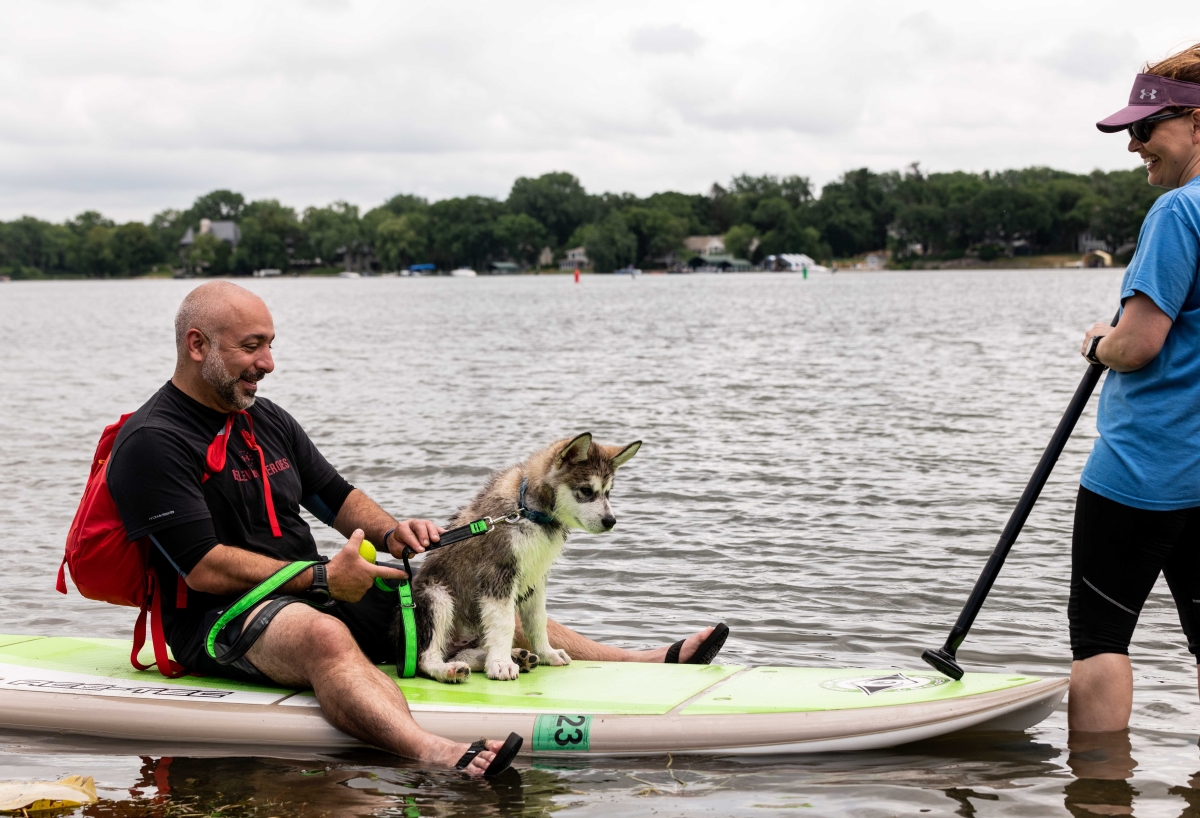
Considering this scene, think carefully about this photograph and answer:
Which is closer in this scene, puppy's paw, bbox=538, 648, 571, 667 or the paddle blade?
the paddle blade

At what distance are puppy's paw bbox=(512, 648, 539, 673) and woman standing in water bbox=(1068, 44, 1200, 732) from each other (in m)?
2.77

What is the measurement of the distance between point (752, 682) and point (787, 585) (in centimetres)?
349

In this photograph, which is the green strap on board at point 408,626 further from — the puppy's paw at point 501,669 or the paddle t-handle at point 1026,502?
the paddle t-handle at point 1026,502

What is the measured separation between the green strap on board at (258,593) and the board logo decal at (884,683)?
268cm

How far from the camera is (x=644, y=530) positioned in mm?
11320

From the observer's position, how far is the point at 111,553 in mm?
5176

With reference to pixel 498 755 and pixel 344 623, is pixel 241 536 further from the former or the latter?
pixel 498 755

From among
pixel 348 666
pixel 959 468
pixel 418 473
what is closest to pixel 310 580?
pixel 348 666

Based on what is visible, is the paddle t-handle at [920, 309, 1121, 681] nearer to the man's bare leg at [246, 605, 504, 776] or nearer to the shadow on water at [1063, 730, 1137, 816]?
the shadow on water at [1063, 730, 1137, 816]

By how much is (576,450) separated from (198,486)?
72.5 inches

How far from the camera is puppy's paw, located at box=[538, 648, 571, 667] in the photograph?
242 inches

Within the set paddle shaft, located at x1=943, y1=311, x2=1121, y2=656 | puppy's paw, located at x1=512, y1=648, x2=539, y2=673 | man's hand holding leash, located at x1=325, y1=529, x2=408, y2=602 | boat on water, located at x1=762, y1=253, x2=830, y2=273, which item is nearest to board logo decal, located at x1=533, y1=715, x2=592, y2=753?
puppy's paw, located at x1=512, y1=648, x2=539, y2=673

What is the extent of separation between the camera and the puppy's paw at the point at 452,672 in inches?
223

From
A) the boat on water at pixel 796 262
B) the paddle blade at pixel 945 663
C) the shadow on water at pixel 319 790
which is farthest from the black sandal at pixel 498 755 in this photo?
the boat on water at pixel 796 262
